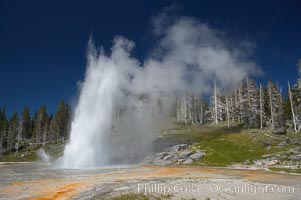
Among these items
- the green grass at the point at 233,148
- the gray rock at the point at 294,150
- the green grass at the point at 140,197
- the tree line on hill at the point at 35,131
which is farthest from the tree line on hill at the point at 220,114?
the green grass at the point at 140,197

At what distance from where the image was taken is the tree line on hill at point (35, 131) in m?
97.1

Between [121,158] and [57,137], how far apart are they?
5385 centimetres

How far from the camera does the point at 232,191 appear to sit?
16547mm

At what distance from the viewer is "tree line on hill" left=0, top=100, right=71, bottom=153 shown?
319 feet

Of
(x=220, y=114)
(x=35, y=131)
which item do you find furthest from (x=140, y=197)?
(x=35, y=131)

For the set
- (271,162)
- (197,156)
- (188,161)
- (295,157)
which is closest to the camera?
(295,157)

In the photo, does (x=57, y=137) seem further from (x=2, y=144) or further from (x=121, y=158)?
(x=121, y=158)

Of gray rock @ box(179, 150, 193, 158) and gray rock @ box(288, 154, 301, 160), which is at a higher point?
gray rock @ box(288, 154, 301, 160)

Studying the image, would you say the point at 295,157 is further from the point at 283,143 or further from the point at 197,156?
the point at 197,156

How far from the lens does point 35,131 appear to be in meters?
101

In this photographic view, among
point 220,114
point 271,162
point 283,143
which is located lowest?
point 271,162

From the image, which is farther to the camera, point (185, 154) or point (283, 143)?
point (185, 154)

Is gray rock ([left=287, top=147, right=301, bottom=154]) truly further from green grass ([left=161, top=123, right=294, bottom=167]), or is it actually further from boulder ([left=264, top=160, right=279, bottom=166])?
boulder ([left=264, top=160, right=279, bottom=166])

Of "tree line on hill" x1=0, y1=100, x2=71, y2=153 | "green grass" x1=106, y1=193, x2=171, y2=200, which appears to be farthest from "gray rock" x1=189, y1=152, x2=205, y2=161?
"tree line on hill" x1=0, y1=100, x2=71, y2=153
